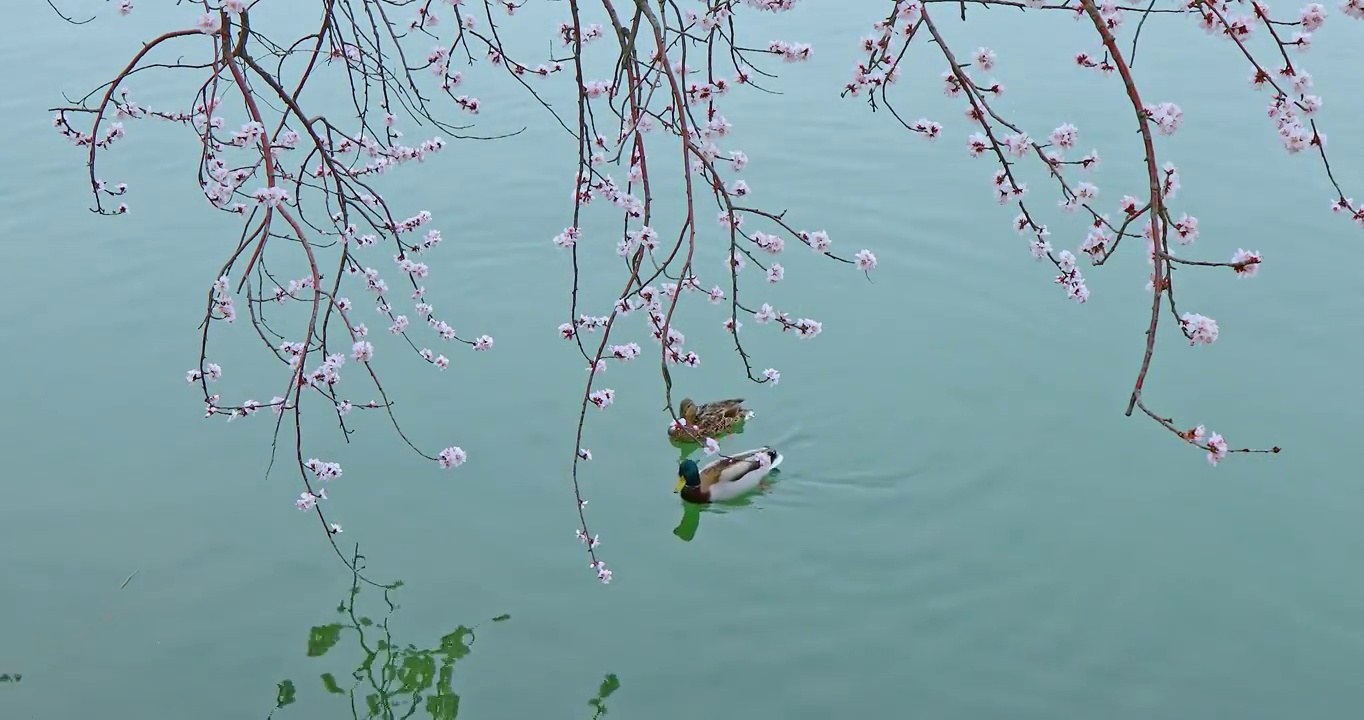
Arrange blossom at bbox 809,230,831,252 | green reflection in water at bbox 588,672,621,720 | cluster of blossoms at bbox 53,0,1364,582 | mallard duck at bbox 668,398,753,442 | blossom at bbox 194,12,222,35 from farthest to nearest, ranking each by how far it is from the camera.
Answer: mallard duck at bbox 668,398,753,442 → green reflection in water at bbox 588,672,621,720 → blossom at bbox 194,12,222,35 → blossom at bbox 809,230,831,252 → cluster of blossoms at bbox 53,0,1364,582

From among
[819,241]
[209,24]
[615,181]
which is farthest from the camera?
[615,181]

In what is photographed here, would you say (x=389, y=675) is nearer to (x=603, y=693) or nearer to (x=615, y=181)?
(x=603, y=693)

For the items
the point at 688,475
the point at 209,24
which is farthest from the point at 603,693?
the point at 209,24

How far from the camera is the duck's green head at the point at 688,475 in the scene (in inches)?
266

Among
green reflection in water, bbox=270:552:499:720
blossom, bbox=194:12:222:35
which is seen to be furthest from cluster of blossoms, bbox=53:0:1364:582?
green reflection in water, bbox=270:552:499:720

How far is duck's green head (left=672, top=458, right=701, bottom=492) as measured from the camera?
676 cm

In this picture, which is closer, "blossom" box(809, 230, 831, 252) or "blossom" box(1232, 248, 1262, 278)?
"blossom" box(1232, 248, 1262, 278)

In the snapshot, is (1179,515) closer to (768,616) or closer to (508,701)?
(768,616)

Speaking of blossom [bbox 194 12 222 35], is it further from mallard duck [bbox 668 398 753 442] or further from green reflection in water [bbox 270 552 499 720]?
mallard duck [bbox 668 398 753 442]

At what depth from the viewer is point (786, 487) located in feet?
21.8

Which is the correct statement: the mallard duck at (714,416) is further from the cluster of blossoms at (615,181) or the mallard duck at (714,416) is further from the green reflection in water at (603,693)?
the green reflection in water at (603,693)

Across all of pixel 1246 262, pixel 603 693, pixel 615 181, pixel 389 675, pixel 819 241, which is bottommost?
pixel 389 675

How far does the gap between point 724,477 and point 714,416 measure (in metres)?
0.52

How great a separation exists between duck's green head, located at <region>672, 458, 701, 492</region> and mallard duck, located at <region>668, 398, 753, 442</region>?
0.64 feet
